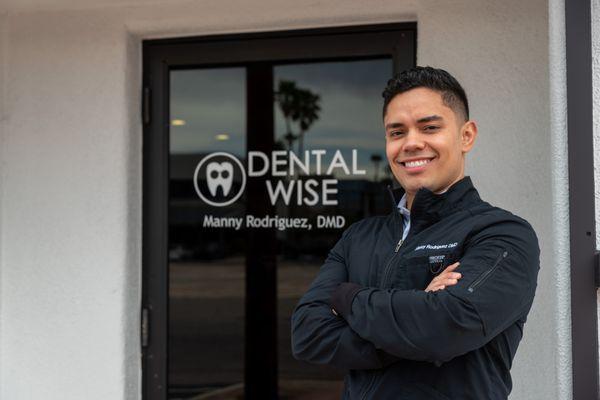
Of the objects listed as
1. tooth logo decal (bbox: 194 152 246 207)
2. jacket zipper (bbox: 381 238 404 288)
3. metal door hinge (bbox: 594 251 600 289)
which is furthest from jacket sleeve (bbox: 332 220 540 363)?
tooth logo decal (bbox: 194 152 246 207)

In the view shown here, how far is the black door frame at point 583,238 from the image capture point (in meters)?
2.23

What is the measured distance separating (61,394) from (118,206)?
1.00 metres

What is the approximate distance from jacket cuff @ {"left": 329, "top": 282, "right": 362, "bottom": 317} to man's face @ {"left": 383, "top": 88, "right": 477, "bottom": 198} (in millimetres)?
330

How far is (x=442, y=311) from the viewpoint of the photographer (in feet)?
5.83

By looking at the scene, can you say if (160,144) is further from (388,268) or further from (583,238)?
(583,238)

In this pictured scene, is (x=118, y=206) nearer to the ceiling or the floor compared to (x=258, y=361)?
nearer to the ceiling

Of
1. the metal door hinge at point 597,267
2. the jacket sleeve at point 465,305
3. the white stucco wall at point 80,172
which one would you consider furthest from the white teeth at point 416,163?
the white stucco wall at point 80,172

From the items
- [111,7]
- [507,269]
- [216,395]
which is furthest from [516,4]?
[216,395]

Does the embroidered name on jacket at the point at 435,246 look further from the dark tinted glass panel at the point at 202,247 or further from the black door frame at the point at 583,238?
the dark tinted glass panel at the point at 202,247

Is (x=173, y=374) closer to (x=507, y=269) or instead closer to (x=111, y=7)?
(x=111, y=7)

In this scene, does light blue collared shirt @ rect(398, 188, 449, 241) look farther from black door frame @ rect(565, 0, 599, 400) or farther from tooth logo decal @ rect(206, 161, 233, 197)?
tooth logo decal @ rect(206, 161, 233, 197)

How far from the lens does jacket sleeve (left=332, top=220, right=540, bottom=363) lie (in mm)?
1773

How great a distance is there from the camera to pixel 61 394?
3.64 metres

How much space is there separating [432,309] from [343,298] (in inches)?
11.7
